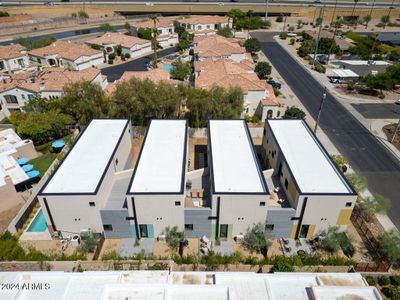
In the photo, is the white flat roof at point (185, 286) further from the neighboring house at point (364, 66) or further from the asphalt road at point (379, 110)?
the neighboring house at point (364, 66)

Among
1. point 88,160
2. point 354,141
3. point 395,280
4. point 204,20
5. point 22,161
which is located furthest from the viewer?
point 204,20

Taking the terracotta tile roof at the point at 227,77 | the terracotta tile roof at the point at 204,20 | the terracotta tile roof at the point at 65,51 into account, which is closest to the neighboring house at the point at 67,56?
the terracotta tile roof at the point at 65,51

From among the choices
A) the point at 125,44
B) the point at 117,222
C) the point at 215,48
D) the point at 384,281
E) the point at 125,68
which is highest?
the point at 215,48

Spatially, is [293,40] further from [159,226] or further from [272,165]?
[159,226]

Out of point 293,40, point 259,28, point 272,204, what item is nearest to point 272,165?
point 272,204

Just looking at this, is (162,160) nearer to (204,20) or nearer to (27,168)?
(27,168)

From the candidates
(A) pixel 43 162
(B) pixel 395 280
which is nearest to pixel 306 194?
(B) pixel 395 280

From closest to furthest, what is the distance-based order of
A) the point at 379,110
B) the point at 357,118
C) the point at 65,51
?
1. the point at 357,118
2. the point at 379,110
3. the point at 65,51

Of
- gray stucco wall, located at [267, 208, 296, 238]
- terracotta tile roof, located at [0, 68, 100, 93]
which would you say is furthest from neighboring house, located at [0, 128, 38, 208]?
gray stucco wall, located at [267, 208, 296, 238]
